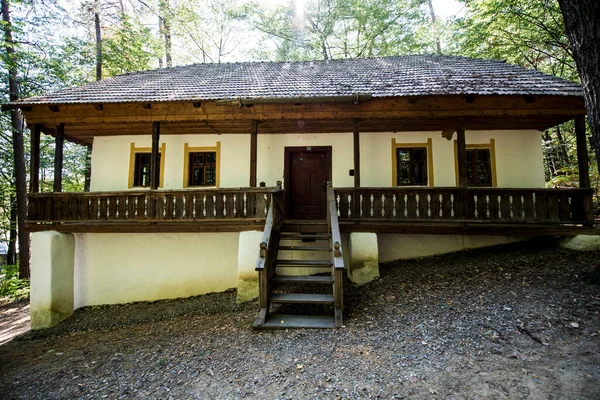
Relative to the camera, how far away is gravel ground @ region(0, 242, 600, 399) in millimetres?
3180

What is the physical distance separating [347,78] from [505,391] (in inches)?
303

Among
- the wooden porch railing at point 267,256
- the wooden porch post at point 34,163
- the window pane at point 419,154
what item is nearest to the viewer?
the wooden porch railing at point 267,256

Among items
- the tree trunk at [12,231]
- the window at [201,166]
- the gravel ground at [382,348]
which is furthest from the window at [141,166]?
the tree trunk at [12,231]

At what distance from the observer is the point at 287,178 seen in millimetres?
8781

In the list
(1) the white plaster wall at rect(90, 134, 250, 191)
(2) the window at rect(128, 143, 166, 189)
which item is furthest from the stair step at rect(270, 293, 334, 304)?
(2) the window at rect(128, 143, 166, 189)

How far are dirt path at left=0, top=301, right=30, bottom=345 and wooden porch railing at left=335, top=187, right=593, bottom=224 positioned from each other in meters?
9.01

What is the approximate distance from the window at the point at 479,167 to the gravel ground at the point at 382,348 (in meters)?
2.77

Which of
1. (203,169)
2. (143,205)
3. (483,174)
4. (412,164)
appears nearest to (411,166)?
(412,164)

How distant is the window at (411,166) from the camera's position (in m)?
8.59

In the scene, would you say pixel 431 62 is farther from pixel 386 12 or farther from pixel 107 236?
pixel 107 236

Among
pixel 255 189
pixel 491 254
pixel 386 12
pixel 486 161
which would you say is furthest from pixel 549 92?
pixel 386 12

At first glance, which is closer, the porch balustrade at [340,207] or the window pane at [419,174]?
the porch balustrade at [340,207]

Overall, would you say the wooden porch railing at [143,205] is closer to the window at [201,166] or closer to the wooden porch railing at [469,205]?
the window at [201,166]

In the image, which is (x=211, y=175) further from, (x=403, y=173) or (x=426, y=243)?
(x=426, y=243)
